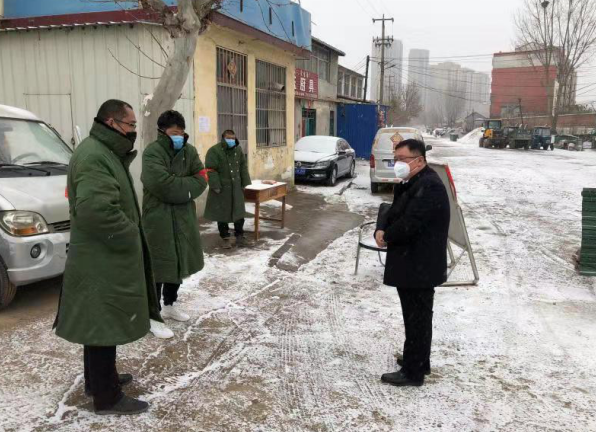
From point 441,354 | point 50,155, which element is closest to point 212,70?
point 50,155

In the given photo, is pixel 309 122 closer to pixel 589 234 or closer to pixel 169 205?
pixel 589 234

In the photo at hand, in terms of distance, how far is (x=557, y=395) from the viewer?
3.47 metres

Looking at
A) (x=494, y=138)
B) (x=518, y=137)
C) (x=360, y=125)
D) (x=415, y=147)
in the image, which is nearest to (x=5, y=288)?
(x=415, y=147)

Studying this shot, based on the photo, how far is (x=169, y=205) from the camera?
4219 millimetres

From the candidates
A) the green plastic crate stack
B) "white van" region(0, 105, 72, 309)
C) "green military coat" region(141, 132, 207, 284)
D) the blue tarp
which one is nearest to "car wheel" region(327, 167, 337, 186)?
the blue tarp

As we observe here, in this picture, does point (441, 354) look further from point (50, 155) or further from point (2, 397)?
point (50, 155)

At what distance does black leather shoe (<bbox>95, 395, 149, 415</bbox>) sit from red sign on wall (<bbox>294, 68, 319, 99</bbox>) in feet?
54.2

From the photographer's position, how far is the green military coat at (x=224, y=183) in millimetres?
7070

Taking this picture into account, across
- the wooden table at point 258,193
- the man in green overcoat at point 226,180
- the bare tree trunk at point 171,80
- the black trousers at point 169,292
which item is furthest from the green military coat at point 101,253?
the wooden table at point 258,193

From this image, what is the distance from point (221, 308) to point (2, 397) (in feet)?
7.01

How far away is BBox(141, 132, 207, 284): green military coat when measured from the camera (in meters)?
4.12

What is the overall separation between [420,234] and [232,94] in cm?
792

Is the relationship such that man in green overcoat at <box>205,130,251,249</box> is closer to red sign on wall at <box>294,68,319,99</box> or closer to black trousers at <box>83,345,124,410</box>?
black trousers at <box>83,345,124,410</box>

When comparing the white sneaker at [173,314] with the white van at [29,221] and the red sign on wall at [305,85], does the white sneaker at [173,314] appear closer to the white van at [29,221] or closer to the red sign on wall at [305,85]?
the white van at [29,221]
